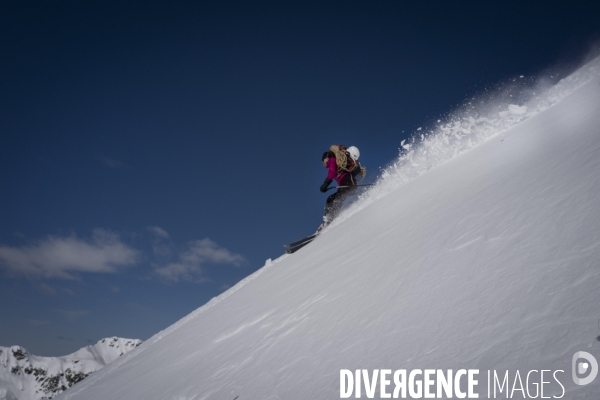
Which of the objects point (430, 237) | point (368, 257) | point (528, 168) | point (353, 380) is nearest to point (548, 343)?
point (353, 380)

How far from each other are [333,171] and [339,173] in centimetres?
23

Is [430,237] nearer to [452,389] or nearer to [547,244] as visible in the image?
[547,244]

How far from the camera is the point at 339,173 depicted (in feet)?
34.3

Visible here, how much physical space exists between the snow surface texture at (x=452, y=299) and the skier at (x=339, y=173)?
18.9ft

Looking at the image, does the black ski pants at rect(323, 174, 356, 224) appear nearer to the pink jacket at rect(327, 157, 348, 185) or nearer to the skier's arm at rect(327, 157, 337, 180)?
the pink jacket at rect(327, 157, 348, 185)

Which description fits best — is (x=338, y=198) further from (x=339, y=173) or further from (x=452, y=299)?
(x=452, y=299)

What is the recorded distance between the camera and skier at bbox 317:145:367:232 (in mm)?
10375

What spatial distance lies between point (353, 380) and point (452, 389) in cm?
59

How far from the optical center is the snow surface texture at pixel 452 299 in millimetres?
1259

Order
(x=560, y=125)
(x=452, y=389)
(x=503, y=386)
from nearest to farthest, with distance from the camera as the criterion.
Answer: (x=503, y=386), (x=452, y=389), (x=560, y=125)

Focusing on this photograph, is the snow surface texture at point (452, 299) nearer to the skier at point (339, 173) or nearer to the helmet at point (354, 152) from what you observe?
the skier at point (339, 173)

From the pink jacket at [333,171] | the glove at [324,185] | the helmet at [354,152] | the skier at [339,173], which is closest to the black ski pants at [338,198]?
the skier at [339,173]

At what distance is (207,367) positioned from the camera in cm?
323

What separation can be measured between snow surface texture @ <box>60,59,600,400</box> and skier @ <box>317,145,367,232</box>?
5766 mm
